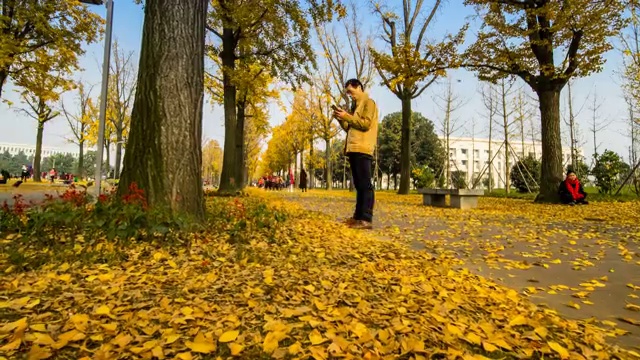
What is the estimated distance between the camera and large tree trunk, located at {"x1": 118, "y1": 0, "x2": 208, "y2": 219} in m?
3.94

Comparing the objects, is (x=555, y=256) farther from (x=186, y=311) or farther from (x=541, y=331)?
(x=186, y=311)

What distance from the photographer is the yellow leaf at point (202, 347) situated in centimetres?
158

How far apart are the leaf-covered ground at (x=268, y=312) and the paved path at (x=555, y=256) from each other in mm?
282

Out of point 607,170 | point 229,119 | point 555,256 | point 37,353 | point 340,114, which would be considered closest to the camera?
point 37,353

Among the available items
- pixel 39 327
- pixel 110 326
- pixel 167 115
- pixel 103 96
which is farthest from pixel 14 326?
pixel 103 96

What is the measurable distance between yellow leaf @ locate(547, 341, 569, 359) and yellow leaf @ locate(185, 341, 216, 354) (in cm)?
155

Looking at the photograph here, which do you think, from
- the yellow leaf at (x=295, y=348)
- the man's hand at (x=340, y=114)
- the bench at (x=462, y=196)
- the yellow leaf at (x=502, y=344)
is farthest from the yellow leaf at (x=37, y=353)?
the bench at (x=462, y=196)

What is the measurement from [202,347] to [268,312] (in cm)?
46

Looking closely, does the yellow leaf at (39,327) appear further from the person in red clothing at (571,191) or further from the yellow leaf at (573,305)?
the person in red clothing at (571,191)

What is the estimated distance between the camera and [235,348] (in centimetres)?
160

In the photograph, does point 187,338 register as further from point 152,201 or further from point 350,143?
point 350,143

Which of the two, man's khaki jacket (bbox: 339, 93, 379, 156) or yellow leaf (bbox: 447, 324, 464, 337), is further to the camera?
man's khaki jacket (bbox: 339, 93, 379, 156)

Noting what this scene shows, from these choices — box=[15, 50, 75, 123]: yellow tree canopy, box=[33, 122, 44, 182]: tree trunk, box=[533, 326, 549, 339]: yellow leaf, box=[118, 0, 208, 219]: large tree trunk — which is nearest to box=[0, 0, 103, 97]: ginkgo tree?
box=[15, 50, 75, 123]: yellow tree canopy

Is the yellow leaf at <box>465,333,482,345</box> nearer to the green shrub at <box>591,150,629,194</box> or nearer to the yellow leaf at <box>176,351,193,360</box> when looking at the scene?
the yellow leaf at <box>176,351,193,360</box>
